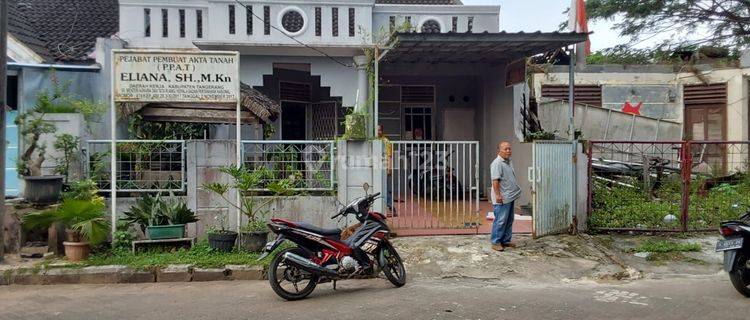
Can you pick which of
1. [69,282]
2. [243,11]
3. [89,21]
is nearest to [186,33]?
[243,11]

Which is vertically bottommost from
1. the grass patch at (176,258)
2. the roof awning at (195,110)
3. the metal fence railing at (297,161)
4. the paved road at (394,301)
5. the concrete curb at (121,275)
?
the paved road at (394,301)

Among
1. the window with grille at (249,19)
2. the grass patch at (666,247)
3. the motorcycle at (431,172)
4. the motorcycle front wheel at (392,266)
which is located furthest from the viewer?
the window with grille at (249,19)

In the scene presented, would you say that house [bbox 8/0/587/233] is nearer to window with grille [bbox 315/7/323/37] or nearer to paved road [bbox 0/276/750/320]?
window with grille [bbox 315/7/323/37]

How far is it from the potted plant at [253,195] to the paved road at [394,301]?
91 centimetres

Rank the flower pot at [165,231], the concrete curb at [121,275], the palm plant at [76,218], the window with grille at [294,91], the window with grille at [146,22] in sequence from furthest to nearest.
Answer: the window with grille at [294,91] → the window with grille at [146,22] → the flower pot at [165,231] → the palm plant at [76,218] → the concrete curb at [121,275]

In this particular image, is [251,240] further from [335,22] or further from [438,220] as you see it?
[335,22]

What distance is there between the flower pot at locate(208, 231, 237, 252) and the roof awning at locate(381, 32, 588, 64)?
362cm

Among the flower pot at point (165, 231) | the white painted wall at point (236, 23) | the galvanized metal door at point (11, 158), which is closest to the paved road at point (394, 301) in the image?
the flower pot at point (165, 231)

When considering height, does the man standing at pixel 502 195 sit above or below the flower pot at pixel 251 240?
above

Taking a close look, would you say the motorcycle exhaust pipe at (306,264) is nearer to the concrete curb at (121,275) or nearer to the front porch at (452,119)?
the concrete curb at (121,275)

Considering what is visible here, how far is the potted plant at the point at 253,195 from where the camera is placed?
7.82m

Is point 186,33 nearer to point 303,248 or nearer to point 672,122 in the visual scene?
point 303,248

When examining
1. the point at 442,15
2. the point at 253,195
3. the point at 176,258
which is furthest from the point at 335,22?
the point at 176,258

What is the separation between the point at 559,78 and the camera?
15.1 m
